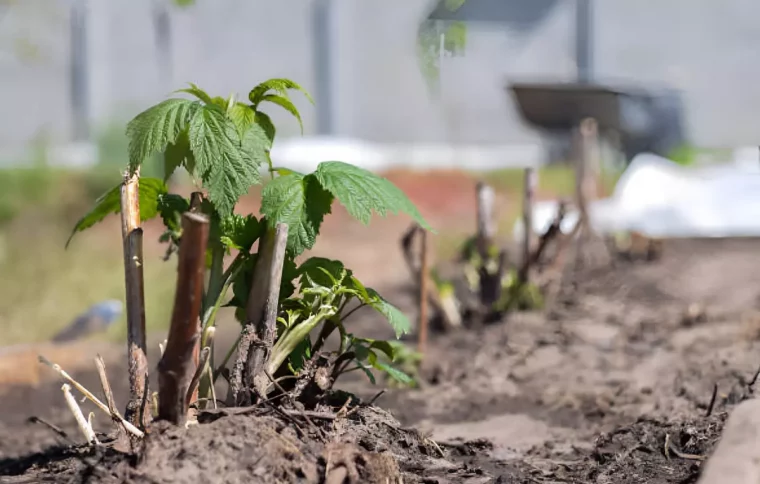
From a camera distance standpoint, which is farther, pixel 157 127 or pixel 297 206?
pixel 297 206

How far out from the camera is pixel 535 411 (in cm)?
356

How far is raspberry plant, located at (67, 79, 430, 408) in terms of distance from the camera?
76.7 inches

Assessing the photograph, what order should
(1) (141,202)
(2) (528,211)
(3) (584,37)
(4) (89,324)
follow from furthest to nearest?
(3) (584,37)
(4) (89,324)
(2) (528,211)
(1) (141,202)

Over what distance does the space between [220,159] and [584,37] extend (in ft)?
45.8

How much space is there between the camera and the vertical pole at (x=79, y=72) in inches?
559

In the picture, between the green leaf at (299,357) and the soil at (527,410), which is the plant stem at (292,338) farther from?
the soil at (527,410)

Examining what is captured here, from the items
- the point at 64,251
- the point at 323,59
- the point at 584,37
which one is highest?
the point at 584,37

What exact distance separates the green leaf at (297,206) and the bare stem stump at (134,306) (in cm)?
31

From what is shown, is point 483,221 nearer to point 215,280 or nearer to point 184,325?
point 215,280

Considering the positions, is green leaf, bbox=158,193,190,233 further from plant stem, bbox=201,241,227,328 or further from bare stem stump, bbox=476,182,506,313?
bare stem stump, bbox=476,182,506,313

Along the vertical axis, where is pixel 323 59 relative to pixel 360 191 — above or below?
above

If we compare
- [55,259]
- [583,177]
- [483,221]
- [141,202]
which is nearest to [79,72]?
[55,259]

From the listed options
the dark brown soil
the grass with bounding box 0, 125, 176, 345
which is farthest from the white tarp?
the grass with bounding box 0, 125, 176, 345

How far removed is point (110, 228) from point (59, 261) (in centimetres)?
189
